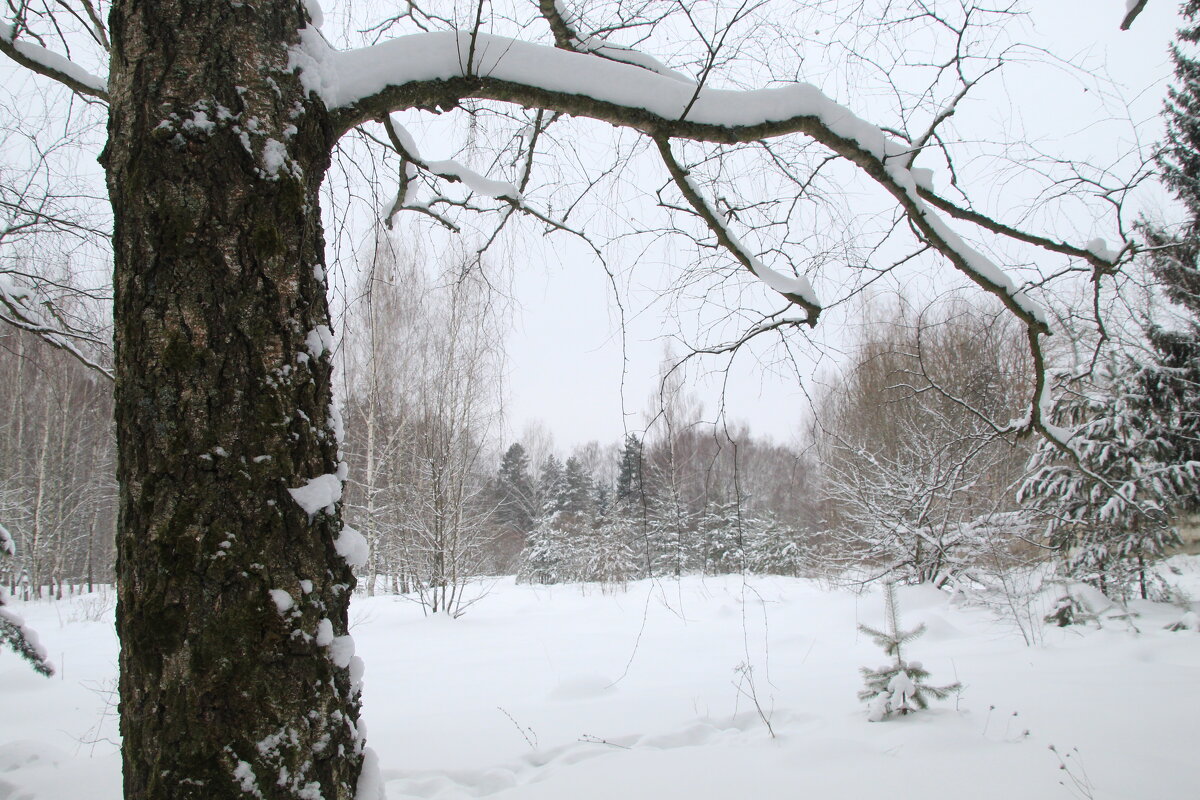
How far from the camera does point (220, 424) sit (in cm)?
102

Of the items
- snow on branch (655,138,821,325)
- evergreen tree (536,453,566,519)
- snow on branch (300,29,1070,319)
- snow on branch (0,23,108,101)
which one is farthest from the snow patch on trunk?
evergreen tree (536,453,566,519)

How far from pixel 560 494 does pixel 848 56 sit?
22.3 metres

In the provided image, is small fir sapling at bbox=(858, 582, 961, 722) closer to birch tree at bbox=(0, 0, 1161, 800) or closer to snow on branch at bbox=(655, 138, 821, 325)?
snow on branch at bbox=(655, 138, 821, 325)

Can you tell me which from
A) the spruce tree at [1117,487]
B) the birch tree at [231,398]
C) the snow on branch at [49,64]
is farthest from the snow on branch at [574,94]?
the spruce tree at [1117,487]

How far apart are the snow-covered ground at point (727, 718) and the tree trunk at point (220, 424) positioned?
1.47 metres

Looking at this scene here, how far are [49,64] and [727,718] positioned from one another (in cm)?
409

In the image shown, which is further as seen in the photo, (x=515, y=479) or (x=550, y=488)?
(x=515, y=479)

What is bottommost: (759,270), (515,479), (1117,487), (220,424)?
(1117,487)

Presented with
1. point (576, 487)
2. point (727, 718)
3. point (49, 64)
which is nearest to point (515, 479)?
point (576, 487)

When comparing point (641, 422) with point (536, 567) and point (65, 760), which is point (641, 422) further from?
point (536, 567)

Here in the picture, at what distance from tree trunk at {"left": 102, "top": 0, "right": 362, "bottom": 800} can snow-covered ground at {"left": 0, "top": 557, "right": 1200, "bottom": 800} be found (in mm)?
1473

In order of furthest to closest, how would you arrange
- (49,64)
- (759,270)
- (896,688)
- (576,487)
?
(576,487) → (896,688) → (759,270) → (49,64)

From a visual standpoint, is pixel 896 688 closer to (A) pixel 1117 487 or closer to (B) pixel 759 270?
(B) pixel 759 270

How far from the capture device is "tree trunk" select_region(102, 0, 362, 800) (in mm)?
→ 961
